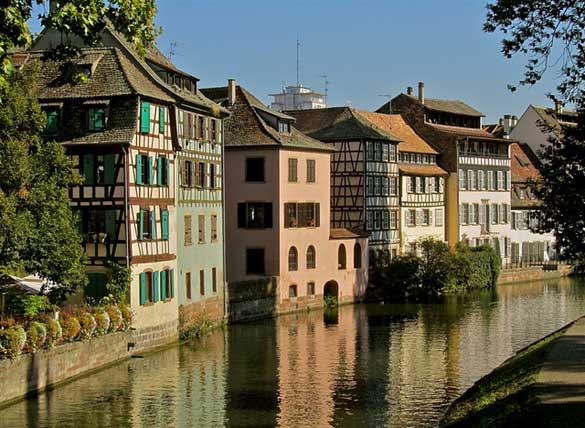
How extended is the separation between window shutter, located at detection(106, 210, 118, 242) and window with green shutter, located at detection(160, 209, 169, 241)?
278 cm

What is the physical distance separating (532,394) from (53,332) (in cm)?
1435

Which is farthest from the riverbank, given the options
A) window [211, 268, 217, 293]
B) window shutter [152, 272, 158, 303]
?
window [211, 268, 217, 293]

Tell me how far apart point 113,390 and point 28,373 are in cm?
262

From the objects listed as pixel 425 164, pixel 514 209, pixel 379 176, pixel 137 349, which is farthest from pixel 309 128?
pixel 137 349

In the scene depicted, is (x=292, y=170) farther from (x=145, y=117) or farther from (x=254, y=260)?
(x=145, y=117)

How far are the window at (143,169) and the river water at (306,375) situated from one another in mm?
6016

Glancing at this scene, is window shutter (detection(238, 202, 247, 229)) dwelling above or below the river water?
above

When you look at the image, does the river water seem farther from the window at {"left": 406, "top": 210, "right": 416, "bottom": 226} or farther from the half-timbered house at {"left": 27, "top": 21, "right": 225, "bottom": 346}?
the window at {"left": 406, "top": 210, "right": 416, "bottom": 226}

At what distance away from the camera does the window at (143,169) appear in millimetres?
35781

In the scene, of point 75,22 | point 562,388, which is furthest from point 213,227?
point 75,22

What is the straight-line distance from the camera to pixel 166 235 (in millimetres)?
38000

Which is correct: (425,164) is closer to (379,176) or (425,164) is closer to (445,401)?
(379,176)

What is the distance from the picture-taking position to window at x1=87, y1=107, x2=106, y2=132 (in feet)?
116

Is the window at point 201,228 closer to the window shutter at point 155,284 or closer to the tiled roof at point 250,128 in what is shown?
the window shutter at point 155,284
